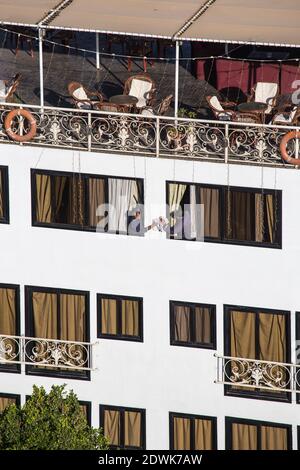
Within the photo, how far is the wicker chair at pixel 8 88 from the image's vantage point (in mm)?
73562

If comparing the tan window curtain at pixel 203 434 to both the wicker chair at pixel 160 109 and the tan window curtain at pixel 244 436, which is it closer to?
the tan window curtain at pixel 244 436

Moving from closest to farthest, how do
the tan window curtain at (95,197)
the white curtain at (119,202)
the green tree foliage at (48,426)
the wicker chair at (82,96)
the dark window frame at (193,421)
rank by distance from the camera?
the green tree foliage at (48,426)
the white curtain at (119,202)
the tan window curtain at (95,197)
the dark window frame at (193,421)
the wicker chair at (82,96)

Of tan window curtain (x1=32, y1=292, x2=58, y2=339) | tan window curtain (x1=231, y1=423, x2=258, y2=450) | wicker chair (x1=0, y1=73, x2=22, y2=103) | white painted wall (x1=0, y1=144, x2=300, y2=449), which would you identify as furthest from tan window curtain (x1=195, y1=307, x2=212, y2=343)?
wicker chair (x1=0, y1=73, x2=22, y2=103)

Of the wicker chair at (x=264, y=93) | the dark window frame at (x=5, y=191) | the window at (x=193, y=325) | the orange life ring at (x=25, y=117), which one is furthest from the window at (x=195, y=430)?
the wicker chair at (x=264, y=93)

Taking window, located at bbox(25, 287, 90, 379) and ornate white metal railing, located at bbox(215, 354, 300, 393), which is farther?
A: window, located at bbox(25, 287, 90, 379)

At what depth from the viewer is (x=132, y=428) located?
240ft

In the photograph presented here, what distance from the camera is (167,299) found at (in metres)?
72.1

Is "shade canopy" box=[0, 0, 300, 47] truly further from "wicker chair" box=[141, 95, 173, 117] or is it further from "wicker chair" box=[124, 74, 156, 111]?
"wicker chair" box=[124, 74, 156, 111]

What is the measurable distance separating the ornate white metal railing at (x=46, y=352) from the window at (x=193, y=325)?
191 centimetres

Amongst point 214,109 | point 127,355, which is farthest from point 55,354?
point 214,109

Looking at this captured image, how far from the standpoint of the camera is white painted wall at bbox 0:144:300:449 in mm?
71250

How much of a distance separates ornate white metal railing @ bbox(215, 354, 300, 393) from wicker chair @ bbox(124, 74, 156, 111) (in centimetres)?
583

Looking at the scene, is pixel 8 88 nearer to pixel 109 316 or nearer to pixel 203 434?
pixel 109 316
